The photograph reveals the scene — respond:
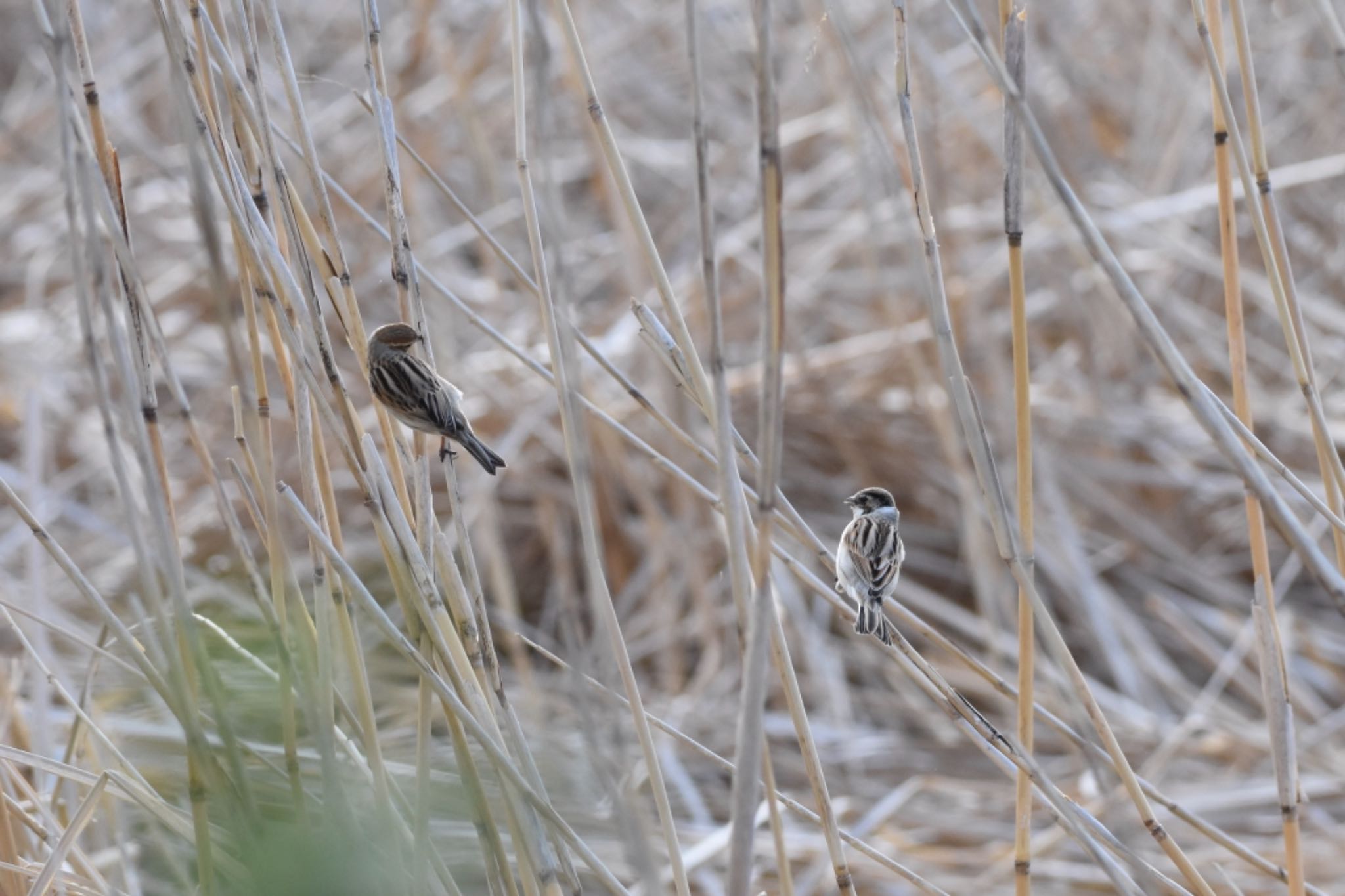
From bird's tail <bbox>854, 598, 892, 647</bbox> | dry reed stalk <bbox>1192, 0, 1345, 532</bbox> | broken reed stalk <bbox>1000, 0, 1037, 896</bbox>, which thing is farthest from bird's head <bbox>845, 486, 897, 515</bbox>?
dry reed stalk <bbox>1192, 0, 1345, 532</bbox>

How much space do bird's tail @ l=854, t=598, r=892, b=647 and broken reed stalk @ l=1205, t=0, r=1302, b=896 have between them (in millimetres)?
440

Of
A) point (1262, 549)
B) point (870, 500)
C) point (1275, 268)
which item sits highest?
point (1275, 268)

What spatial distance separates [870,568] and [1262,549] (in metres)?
0.52

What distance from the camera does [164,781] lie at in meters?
2.55

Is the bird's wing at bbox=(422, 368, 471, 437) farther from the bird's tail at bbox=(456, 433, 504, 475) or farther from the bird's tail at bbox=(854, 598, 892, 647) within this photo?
the bird's tail at bbox=(854, 598, 892, 647)

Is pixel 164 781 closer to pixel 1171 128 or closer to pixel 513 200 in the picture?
pixel 513 200

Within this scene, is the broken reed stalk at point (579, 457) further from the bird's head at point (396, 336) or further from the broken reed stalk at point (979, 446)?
the broken reed stalk at point (979, 446)

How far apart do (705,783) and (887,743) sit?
517 millimetres

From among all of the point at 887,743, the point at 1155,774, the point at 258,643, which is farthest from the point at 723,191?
the point at 258,643

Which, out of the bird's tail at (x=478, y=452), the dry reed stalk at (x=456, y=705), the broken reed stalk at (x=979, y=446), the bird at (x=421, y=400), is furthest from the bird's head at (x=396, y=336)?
the broken reed stalk at (x=979, y=446)

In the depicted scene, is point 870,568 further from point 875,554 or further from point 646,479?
point 646,479

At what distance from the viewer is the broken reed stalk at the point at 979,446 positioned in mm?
1395

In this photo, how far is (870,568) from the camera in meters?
1.89

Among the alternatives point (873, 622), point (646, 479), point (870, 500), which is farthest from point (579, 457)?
point (646, 479)
